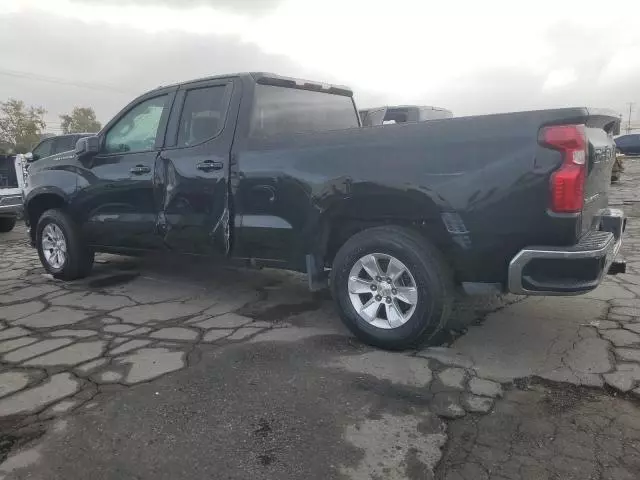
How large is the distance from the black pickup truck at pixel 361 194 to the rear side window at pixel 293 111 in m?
0.01

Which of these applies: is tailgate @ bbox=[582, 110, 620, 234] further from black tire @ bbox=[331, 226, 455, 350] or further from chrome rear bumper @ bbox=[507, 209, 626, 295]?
black tire @ bbox=[331, 226, 455, 350]

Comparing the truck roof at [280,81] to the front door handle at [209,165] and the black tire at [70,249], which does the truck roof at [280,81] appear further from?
the black tire at [70,249]

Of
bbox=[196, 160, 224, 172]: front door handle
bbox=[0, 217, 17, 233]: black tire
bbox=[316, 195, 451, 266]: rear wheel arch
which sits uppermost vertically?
bbox=[196, 160, 224, 172]: front door handle

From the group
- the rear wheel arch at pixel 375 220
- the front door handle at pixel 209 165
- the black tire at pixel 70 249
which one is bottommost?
the black tire at pixel 70 249

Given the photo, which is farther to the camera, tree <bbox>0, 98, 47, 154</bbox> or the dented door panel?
tree <bbox>0, 98, 47, 154</bbox>

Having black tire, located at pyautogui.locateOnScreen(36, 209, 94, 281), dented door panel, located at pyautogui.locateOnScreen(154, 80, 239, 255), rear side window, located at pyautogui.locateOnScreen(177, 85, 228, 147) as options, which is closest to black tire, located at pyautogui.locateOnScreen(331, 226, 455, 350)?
dented door panel, located at pyautogui.locateOnScreen(154, 80, 239, 255)

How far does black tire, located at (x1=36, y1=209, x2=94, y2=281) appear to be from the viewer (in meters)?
5.79

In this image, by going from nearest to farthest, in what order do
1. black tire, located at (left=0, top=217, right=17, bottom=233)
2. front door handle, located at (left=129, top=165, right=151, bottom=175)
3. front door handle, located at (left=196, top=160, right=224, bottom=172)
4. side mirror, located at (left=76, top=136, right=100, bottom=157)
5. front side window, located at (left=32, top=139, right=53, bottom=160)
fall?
front door handle, located at (left=196, top=160, right=224, bottom=172)
front door handle, located at (left=129, top=165, right=151, bottom=175)
side mirror, located at (left=76, top=136, right=100, bottom=157)
black tire, located at (left=0, top=217, right=17, bottom=233)
front side window, located at (left=32, top=139, right=53, bottom=160)

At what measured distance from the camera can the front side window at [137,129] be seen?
510 cm

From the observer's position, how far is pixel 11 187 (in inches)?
396

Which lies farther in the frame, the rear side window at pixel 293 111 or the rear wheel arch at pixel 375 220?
the rear side window at pixel 293 111

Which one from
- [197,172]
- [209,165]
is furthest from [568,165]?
[197,172]

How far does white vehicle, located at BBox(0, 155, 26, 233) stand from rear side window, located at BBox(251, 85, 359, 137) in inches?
289

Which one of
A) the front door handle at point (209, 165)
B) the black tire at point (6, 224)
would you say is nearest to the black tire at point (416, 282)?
the front door handle at point (209, 165)
